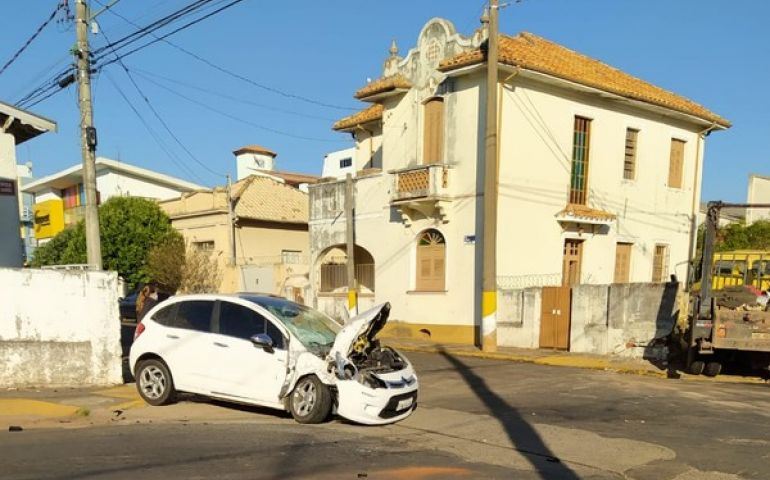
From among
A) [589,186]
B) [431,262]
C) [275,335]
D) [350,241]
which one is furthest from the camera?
[350,241]

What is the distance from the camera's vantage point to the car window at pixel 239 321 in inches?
303

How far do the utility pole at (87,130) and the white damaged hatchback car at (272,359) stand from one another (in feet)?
17.0

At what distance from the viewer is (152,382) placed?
327 inches

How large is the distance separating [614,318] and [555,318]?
1697 mm

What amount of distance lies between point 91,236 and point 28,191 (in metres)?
34.7

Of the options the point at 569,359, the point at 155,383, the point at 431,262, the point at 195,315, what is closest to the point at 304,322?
the point at 195,315

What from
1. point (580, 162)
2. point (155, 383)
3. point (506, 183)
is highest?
point (580, 162)

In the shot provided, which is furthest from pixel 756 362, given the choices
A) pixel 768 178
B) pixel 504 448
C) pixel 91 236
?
pixel 768 178

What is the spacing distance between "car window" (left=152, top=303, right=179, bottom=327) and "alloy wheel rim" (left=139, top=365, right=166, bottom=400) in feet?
2.05

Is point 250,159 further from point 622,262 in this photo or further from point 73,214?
point 622,262

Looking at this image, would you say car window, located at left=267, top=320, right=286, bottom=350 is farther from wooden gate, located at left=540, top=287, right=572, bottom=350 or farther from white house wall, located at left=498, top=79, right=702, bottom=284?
white house wall, located at left=498, top=79, right=702, bottom=284

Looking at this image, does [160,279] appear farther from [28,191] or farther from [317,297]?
[28,191]

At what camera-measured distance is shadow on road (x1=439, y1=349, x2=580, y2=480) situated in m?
5.64

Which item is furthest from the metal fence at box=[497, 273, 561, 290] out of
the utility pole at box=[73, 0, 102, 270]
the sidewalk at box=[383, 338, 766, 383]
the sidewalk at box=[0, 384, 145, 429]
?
the sidewalk at box=[0, 384, 145, 429]
